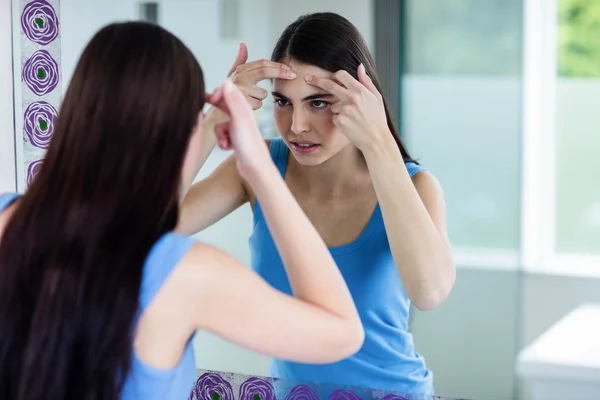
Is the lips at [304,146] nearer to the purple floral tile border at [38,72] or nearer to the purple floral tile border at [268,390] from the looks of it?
the purple floral tile border at [268,390]

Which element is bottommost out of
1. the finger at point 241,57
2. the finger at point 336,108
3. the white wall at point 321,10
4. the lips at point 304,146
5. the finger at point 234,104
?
the lips at point 304,146

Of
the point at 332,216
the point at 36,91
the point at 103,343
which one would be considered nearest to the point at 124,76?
the point at 103,343

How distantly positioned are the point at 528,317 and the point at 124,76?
64 centimetres

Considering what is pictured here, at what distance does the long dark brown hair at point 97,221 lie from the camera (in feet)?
2.31

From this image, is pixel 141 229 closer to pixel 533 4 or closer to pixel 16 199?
pixel 16 199

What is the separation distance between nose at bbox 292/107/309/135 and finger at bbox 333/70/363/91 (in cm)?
7

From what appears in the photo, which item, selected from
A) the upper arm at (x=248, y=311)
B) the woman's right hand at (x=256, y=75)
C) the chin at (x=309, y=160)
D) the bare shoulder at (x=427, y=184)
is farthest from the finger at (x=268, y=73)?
the upper arm at (x=248, y=311)

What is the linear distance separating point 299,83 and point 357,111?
0.33 feet

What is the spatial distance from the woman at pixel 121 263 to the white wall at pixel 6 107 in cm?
66

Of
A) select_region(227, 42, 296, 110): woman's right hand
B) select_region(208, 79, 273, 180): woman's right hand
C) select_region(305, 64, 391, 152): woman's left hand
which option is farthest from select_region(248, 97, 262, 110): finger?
select_region(208, 79, 273, 180): woman's right hand

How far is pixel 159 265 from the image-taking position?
2.32 ft

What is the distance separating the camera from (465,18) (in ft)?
3.55

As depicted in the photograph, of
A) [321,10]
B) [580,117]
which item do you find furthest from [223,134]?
[580,117]

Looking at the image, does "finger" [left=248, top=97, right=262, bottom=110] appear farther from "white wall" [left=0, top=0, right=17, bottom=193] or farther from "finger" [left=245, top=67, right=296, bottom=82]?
"white wall" [left=0, top=0, right=17, bottom=193]
